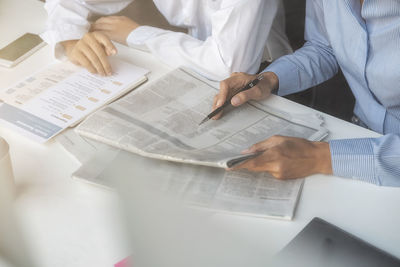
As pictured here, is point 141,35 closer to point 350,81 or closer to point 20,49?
point 20,49

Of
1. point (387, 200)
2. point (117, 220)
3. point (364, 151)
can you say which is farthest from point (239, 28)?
point (117, 220)

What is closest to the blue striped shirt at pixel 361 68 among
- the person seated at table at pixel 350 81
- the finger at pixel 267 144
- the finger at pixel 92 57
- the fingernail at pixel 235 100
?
the person seated at table at pixel 350 81

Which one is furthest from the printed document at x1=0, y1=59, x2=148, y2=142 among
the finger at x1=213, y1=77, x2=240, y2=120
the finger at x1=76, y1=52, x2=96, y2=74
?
the finger at x1=213, y1=77, x2=240, y2=120

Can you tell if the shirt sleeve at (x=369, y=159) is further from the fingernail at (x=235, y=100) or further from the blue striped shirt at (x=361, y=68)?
the fingernail at (x=235, y=100)

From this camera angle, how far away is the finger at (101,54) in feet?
3.80

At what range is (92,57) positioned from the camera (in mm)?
1182

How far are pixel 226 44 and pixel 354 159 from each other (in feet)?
1.61

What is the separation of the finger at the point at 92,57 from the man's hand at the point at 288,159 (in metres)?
0.51

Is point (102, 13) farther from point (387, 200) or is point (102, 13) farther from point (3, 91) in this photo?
point (387, 200)

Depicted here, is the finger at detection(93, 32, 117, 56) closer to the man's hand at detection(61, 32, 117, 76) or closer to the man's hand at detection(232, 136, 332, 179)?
the man's hand at detection(61, 32, 117, 76)

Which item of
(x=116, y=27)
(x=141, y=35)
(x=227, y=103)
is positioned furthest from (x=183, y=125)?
(x=116, y=27)

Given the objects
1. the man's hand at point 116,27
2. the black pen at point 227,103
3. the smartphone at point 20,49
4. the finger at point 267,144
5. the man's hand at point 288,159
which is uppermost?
the man's hand at point 116,27

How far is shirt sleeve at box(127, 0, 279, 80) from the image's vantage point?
1157 millimetres

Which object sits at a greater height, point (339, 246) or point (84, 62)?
point (339, 246)
